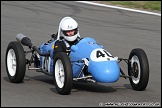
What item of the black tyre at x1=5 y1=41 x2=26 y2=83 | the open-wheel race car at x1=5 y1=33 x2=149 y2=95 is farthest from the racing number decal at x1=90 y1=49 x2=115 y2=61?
the black tyre at x1=5 y1=41 x2=26 y2=83

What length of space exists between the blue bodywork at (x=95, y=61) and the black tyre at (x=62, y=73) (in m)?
0.33

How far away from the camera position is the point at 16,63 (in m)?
11.0

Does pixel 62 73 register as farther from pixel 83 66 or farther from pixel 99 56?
pixel 99 56

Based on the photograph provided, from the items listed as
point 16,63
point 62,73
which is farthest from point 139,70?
point 16,63

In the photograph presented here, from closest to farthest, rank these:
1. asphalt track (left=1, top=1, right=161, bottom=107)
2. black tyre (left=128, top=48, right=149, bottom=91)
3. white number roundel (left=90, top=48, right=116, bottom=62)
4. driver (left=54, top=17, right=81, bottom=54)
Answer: asphalt track (left=1, top=1, right=161, bottom=107), white number roundel (left=90, top=48, right=116, bottom=62), black tyre (left=128, top=48, right=149, bottom=91), driver (left=54, top=17, right=81, bottom=54)

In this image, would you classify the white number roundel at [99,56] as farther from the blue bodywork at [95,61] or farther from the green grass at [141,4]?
the green grass at [141,4]

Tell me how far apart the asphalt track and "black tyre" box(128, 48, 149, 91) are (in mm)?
156

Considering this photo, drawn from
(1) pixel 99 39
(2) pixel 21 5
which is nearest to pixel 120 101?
(1) pixel 99 39

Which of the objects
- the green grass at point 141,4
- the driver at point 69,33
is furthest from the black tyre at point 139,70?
the green grass at point 141,4

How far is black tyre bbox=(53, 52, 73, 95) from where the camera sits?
32.0 feet

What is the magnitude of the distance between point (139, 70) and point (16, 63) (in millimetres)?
2277

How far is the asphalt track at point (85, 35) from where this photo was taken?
9672 millimetres

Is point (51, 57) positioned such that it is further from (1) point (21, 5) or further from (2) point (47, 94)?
(1) point (21, 5)

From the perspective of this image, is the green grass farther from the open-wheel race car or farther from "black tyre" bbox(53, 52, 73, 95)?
"black tyre" bbox(53, 52, 73, 95)
